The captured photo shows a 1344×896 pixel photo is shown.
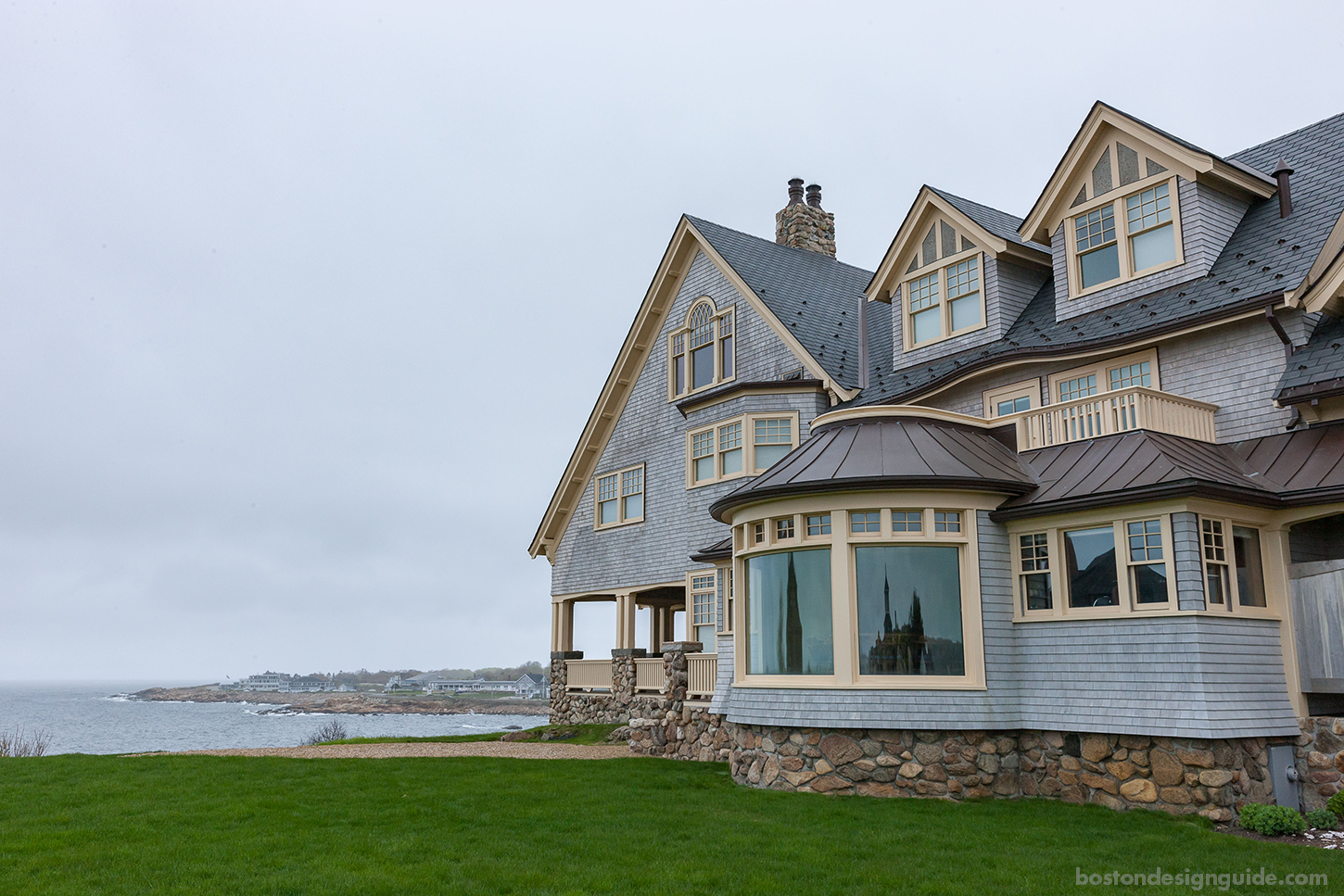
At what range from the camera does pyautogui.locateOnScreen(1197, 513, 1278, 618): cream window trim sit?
38.8 ft

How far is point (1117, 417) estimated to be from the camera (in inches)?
531

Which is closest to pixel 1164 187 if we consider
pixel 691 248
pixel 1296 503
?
pixel 1296 503

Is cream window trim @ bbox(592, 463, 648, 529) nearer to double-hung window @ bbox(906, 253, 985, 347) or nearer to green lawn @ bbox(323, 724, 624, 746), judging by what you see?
Result: green lawn @ bbox(323, 724, 624, 746)

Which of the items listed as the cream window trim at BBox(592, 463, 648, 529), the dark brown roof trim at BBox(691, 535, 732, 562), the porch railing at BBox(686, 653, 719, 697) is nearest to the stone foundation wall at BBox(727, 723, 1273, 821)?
the porch railing at BBox(686, 653, 719, 697)

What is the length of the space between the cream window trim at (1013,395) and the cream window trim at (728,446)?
15.0ft

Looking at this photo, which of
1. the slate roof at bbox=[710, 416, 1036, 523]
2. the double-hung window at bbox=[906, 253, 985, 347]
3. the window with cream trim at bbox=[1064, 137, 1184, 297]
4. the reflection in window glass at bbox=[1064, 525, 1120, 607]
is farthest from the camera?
the double-hung window at bbox=[906, 253, 985, 347]

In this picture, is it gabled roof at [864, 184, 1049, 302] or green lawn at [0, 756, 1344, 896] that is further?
gabled roof at [864, 184, 1049, 302]

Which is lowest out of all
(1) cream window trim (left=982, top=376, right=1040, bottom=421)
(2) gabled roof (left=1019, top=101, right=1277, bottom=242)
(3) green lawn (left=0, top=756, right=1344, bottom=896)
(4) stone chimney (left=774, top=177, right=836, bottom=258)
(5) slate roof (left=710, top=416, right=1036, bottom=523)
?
(3) green lawn (left=0, top=756, right=1344, bottom=896)

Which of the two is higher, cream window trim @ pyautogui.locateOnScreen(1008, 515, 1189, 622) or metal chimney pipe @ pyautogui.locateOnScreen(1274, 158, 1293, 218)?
metal chimney pipe @ pyautogui.locateOnScreen(1274, 158, 1293, 218)

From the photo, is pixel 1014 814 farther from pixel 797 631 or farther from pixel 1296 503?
pixel 1296 503

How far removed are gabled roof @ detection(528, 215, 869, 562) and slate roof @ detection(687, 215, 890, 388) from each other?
1.1 inches

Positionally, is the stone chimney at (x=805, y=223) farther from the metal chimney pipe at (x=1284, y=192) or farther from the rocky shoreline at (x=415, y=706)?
the rocky shoreline at (x=415, y=706)

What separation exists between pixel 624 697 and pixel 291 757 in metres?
8.59

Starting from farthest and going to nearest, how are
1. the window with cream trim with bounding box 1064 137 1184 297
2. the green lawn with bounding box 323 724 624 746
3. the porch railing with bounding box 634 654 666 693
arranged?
the porch railing with bounding box 634 654 666 693
the green lawn with bounding box 323 724 624 746
the window with cream trim with bounding box 1064 137 1184 297
